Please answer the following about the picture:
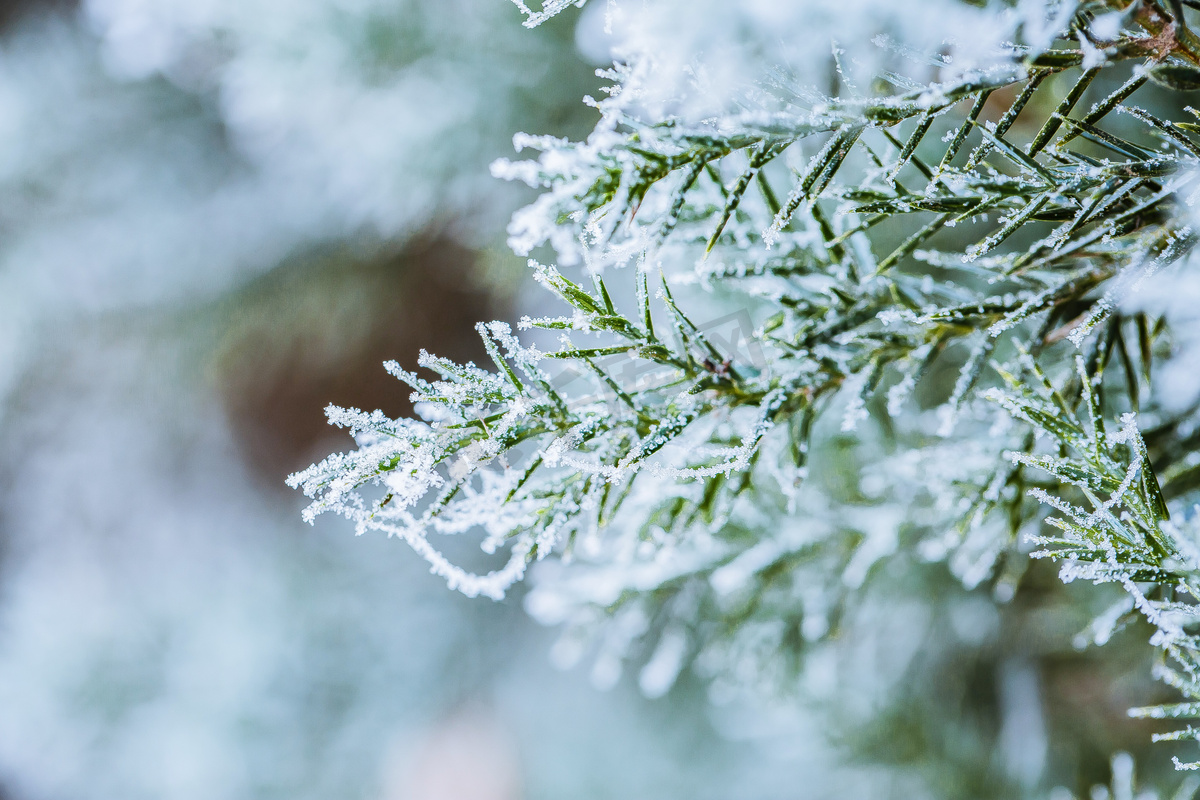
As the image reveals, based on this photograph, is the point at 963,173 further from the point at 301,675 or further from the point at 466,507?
the point at 301,675

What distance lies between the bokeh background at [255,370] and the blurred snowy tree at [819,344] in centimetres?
35

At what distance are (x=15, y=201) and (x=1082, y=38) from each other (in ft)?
3.69

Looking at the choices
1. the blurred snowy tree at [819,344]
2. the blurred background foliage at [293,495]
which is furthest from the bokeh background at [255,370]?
the blurred snowy tree at [819,344]

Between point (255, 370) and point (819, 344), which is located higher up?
point (255, 370)

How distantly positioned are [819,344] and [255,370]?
127 centimetres

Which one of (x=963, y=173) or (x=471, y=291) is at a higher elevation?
(x=471, y=291)

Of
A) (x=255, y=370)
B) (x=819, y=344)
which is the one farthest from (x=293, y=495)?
(x=819, y=344)

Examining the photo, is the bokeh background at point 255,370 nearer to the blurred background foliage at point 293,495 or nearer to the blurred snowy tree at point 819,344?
the blurred background foliage at point 293,495

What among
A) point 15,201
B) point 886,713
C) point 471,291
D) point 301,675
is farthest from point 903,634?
point 15,201

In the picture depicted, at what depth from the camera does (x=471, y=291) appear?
1.26 metres

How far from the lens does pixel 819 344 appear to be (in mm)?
290

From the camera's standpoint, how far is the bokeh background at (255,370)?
70 cm

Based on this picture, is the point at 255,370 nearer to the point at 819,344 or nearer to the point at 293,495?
the point at 293,495

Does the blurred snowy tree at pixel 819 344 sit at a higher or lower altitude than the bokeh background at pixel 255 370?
lower
